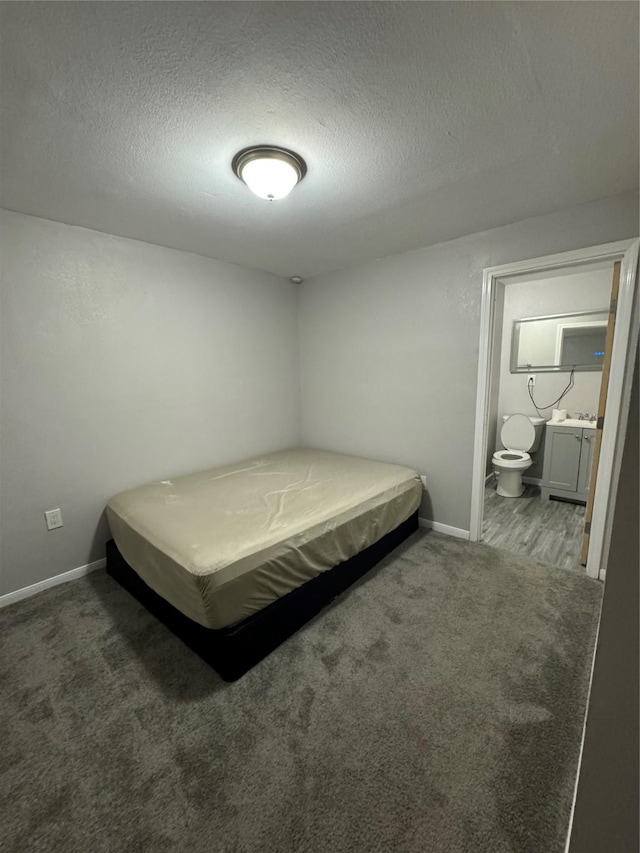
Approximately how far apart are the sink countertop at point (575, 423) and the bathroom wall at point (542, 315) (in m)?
0.17

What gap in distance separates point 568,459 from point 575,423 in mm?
375

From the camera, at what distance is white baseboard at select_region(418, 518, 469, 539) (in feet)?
8.95

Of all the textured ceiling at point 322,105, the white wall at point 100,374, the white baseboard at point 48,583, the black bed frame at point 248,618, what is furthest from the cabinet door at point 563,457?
the white baseboard at point 48,583

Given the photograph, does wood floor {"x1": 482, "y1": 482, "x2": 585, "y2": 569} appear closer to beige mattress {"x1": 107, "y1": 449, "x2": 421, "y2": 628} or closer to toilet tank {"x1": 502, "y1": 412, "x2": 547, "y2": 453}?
toilet tank {"x1": 502, "y1": 412, "x2": 547, "y2": 453}

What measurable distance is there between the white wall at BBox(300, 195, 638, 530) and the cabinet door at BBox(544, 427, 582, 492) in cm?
147

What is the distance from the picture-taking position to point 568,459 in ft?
11.1

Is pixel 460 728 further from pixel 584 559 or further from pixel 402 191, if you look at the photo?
pixel 402 191

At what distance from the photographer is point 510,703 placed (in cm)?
138

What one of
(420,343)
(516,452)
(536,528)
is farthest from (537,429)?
(420,343)

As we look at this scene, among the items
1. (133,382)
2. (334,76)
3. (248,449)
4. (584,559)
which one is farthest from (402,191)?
(584,559)

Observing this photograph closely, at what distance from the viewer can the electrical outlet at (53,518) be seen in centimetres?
216

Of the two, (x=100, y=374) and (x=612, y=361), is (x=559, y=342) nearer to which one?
(x=612, y=361)

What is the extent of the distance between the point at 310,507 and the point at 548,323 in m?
3.45

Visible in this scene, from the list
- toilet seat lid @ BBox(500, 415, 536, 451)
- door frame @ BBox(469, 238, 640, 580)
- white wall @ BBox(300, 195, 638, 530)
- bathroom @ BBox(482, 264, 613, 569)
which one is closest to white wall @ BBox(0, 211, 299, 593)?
white wall @ BBox(300, 195, 638, 530)
